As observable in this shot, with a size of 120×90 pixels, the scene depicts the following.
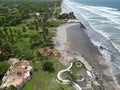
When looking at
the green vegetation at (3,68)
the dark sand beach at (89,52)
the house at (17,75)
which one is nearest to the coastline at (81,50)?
the dark sand beach at (89,52)

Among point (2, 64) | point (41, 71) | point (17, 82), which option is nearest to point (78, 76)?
point (41, 71)

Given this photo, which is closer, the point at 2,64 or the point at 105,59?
the point at 2,64

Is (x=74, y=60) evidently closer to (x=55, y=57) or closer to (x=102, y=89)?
(x=55, y=57)

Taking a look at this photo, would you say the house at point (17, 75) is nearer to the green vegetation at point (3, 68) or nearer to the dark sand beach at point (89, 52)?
the green vegetation at point (3, 68)

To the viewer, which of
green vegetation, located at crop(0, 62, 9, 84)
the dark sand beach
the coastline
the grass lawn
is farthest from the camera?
the coastline

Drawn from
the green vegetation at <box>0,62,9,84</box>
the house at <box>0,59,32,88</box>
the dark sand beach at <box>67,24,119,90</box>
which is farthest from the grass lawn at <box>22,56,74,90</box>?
the dark sand beach at <box>67,24,119,90</box>

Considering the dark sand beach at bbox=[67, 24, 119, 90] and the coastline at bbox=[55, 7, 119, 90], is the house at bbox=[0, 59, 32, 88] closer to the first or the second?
the coastline at bbox=[55, 7, 119, 90]

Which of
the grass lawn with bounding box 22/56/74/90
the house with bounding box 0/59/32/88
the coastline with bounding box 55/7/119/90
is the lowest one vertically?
the coastline with bounding box 55/7/119/90
